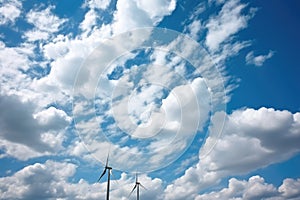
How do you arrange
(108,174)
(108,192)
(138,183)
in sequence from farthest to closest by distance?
(138,183), (108,174), (108,192)

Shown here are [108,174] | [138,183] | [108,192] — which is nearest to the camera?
[108,192]

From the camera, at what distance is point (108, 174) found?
130500 mm

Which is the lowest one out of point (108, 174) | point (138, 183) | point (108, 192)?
point (108, 192)

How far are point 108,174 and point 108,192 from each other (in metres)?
22.1

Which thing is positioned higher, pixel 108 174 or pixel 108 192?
pixel 108 174

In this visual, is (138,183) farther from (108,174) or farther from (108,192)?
(108,192)

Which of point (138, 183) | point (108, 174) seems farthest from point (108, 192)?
point (138, 183)

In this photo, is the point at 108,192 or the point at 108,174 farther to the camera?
the point at 108,174

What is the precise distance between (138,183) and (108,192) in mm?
82116

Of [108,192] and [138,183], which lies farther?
[138,183]

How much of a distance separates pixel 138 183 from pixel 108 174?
62.2 meters

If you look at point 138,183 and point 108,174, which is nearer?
point 108,174

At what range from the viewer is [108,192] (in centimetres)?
10869

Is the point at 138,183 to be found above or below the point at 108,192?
above
